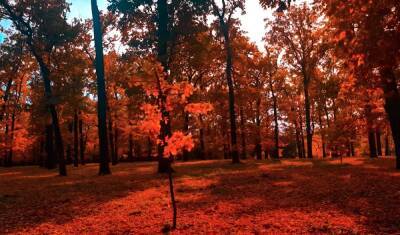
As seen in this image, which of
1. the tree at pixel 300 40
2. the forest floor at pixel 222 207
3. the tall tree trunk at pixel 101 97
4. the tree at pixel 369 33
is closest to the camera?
the tree at pixel 369 33

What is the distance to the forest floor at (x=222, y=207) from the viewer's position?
8312mm

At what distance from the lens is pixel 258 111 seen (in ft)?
150

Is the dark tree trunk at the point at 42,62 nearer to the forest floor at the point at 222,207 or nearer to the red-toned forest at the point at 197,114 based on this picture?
the red-toned forest at the point at 197,114

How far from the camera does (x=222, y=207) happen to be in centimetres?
1038

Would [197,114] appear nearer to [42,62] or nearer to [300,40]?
[42,62]

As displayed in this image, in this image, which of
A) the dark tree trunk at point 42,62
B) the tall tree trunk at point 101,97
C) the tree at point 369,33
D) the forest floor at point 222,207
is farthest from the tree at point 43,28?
the tree at point 369,33

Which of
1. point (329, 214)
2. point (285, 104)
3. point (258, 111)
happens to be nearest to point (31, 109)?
point (329, 214)

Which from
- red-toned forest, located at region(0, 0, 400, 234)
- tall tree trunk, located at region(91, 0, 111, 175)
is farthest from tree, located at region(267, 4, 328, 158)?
tall tree trunk, located at region(91, 0, 111, 175)

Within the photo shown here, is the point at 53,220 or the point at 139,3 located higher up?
the point at 139,3

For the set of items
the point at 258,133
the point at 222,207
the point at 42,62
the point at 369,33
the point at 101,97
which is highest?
the point at 42,62

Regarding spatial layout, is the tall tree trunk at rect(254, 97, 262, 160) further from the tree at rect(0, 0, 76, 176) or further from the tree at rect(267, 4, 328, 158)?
the tree at rect(0, 0, 76, 176)

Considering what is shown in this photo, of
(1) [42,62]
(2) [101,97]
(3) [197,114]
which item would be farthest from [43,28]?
(3) [197,114]

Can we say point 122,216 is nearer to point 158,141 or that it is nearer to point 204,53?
point 158,141

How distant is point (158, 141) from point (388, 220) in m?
5.51
